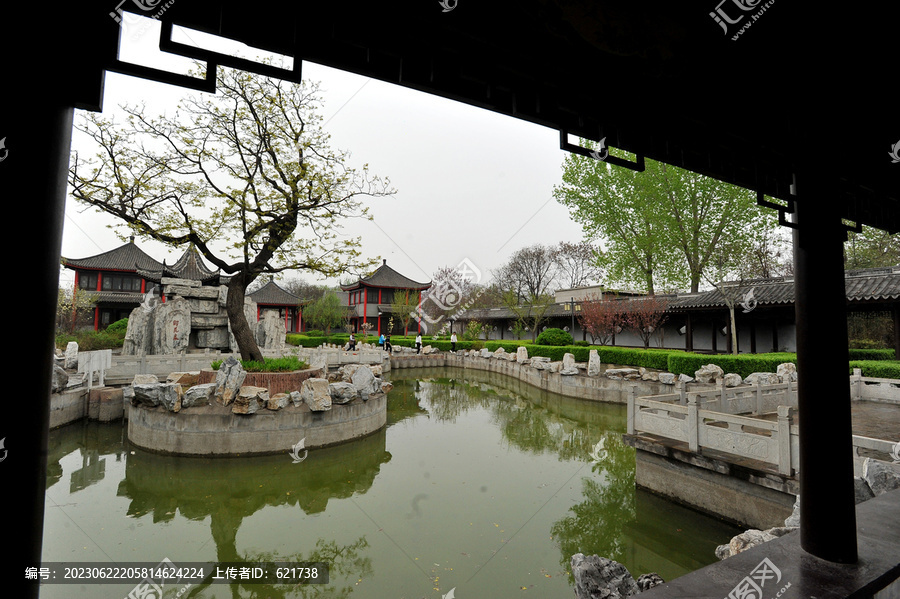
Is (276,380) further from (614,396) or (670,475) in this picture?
(614,396)

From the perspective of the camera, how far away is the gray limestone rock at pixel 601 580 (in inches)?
105

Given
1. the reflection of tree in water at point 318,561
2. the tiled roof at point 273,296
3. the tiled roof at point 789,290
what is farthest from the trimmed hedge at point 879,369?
the tiled roof at point 273,296

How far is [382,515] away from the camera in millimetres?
5301

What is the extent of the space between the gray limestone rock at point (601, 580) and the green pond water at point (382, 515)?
4.25ft

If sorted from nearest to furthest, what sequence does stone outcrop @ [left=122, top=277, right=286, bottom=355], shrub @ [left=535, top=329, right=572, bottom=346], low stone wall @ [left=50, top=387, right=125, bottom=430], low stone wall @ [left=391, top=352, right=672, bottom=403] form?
low stone wall @ [left=50, top=387, right=125, bottom=430] < low stone wall @ [left=391, top=352, right=672, bottom=403] < stone outcrop @ [left=122, top=277, right=286, bottom=355] < shrub @ [left=535, top=329, right=572, bottom=346]

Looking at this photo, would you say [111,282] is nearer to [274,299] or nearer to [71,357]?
[274,299]

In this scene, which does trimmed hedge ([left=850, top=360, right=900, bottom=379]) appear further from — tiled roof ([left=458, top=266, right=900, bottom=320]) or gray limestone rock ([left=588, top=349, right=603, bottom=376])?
gray limestone rock ([left=588, top=349, right=603, bottom=376])

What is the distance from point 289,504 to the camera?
223 inches

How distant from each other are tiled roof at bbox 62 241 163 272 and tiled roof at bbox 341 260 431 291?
→ 1447cm

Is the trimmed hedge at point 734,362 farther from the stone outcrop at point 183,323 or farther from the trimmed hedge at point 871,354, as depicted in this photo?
the stone outcrop at point 183,323

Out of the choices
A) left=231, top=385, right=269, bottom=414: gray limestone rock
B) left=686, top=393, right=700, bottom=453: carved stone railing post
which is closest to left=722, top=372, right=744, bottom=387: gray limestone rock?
left=686, top=393, right=700, bottom=453: carved stone railing post

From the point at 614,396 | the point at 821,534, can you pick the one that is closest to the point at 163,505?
the point at 821,534

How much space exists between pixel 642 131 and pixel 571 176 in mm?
20773

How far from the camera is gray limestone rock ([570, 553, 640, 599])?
105 inches
